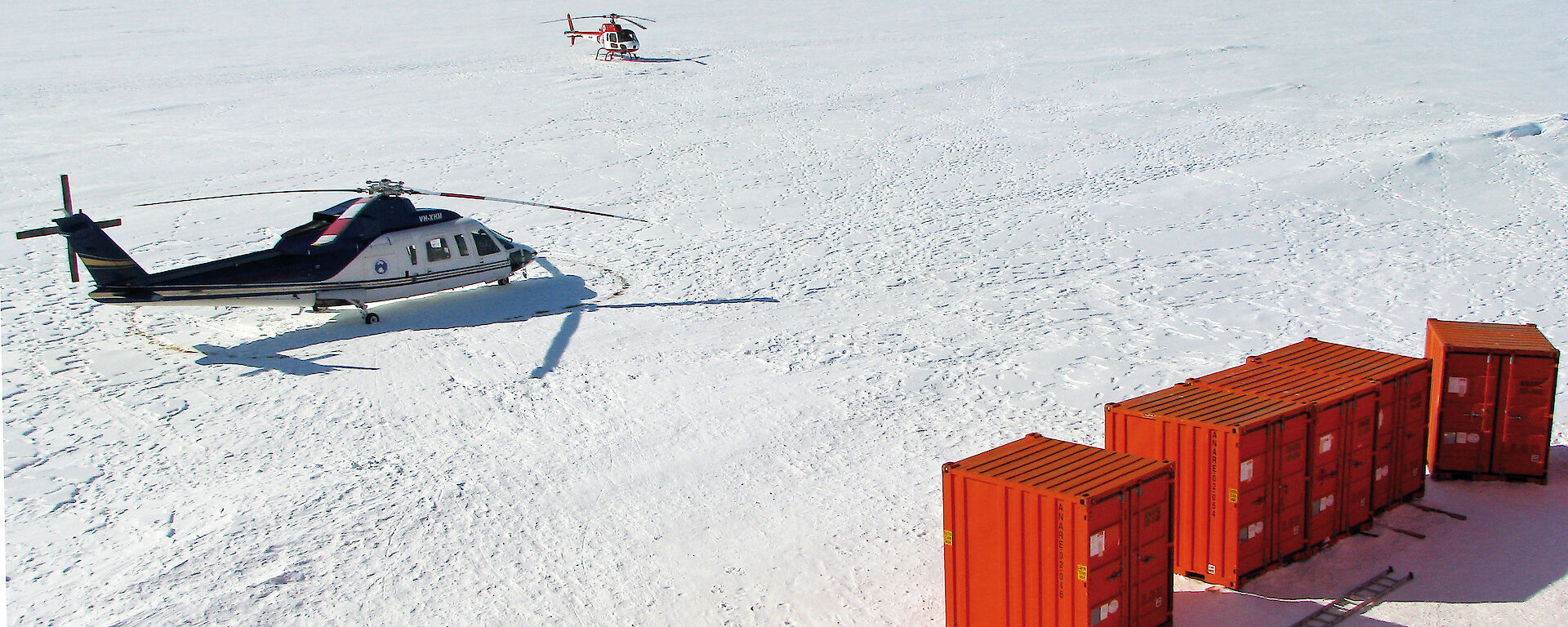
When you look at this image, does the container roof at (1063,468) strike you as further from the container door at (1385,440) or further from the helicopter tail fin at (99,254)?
the helicopter tail fin at (99,254)

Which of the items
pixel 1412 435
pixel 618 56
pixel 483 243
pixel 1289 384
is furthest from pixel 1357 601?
pixel 618 56

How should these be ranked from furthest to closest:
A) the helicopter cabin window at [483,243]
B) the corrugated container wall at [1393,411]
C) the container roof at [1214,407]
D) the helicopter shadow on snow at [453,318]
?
the helicopter cabin window at [483,243]
the helicopter shadow on snow at [453,318]
the corrugated container wall at [1393,411]
the container roof at [1214,407]

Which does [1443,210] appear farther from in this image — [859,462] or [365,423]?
[365,423]

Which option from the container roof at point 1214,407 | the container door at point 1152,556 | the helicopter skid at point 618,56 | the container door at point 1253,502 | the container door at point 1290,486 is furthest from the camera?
the helicopter skid at point 618,56

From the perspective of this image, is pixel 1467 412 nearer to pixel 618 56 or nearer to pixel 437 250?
pixel 437 250

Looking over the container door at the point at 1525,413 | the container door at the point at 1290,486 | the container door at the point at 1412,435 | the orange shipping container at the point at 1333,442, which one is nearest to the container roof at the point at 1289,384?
the orange shipping container at the point at 1333,442
